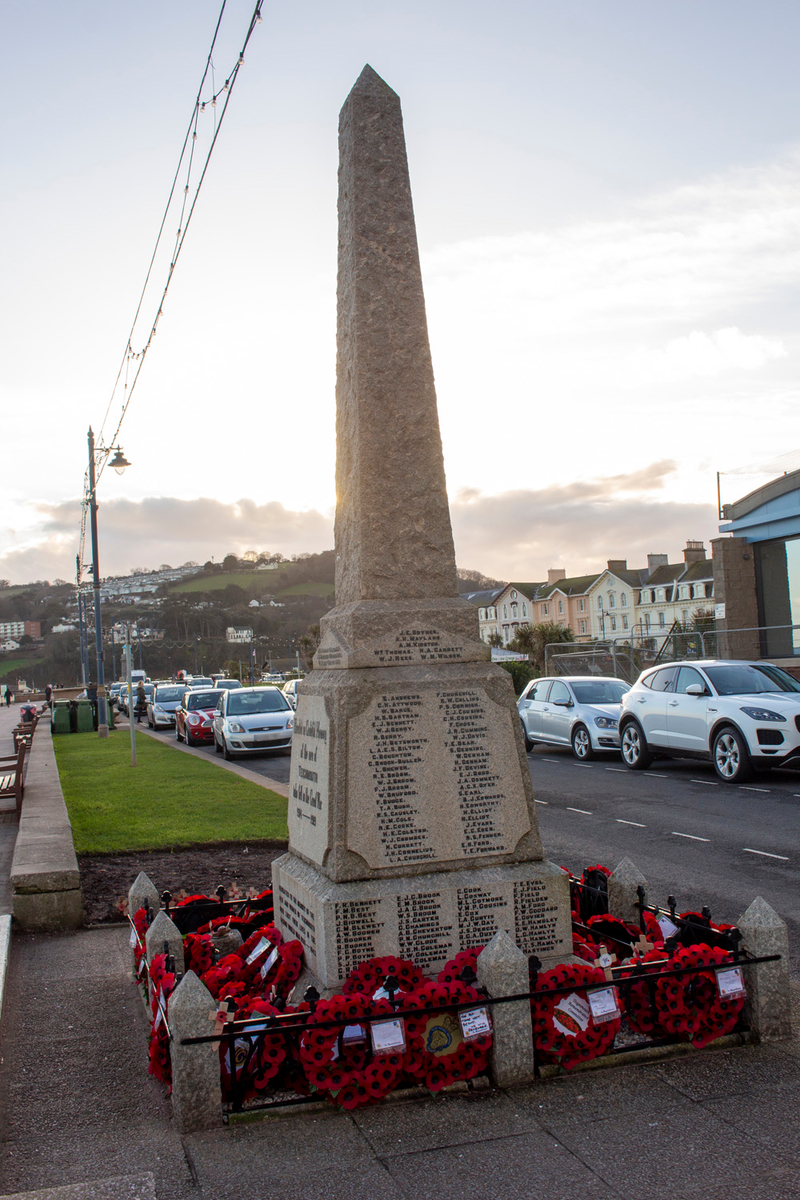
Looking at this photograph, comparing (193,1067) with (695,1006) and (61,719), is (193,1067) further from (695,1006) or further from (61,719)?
(61,719)

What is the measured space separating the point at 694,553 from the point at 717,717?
2429 inches

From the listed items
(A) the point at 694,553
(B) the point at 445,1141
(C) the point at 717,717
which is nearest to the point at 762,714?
(C) the point at 717,717

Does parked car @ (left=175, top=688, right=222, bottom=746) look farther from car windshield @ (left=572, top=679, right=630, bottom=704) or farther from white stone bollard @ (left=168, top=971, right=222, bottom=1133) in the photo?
white stone bollard @ (left=168, top=971, right=222, bottom=1133)

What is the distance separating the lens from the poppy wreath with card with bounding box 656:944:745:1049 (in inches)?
159

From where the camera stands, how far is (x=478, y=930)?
4.44m

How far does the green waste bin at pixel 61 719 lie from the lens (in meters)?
29.7

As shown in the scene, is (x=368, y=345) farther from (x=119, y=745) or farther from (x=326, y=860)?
(x=119, y=745)

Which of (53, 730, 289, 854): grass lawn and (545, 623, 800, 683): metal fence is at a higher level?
(545, 623, 800, 683): metal fence

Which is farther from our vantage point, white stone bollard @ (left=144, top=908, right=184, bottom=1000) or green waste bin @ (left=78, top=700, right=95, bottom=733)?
green waste bin @ (left=78, top=700, right=95, bottom=733)

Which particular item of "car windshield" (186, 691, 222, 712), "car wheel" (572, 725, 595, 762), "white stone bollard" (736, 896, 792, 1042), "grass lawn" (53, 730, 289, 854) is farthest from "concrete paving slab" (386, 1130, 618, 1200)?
"car windshield" (186, 691, 222, 712)

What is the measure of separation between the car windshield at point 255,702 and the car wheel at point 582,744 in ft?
21.9

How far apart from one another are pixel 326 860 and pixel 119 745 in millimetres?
19583

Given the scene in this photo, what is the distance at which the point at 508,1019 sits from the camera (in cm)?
379

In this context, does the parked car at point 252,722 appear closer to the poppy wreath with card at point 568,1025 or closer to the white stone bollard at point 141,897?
the white stone bollard at point 141,897
